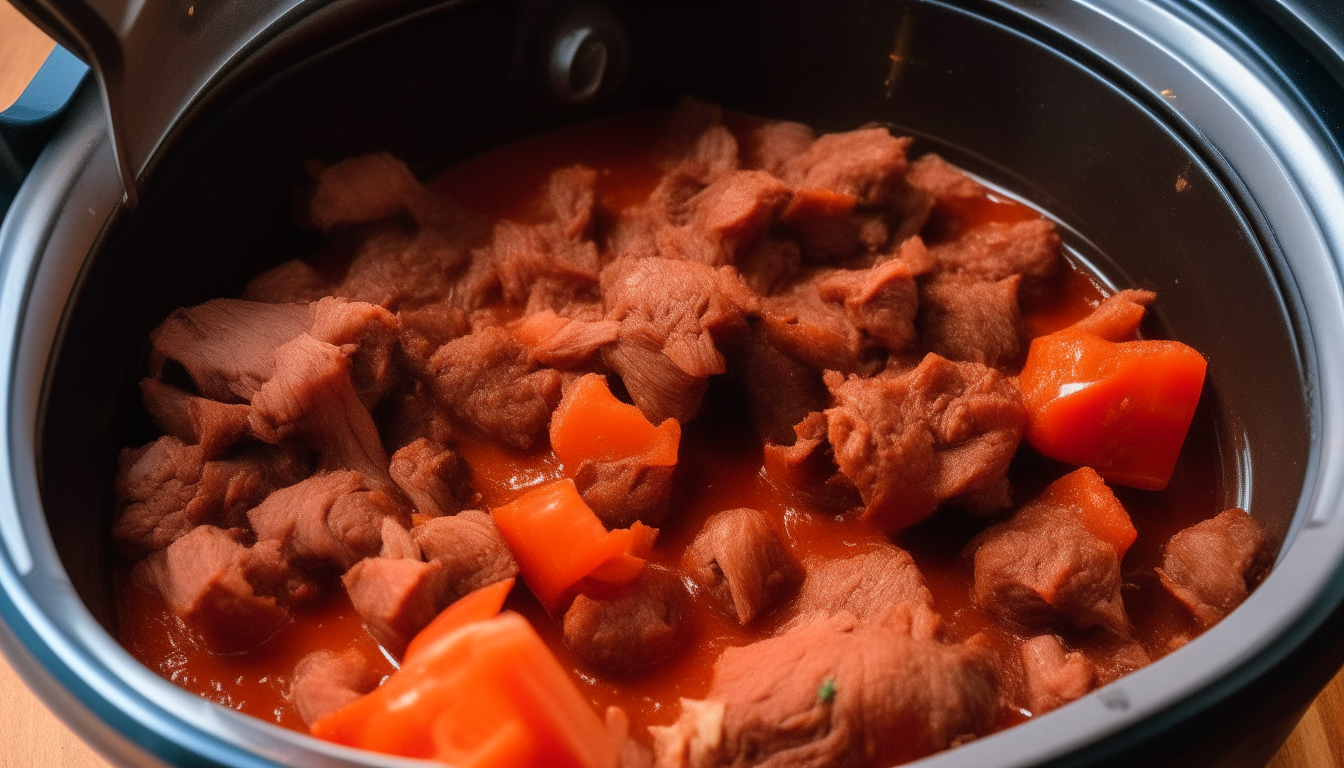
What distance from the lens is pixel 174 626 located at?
6.17 feet

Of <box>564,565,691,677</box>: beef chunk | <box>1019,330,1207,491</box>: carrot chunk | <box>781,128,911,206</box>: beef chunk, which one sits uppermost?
<box>781,128,911,206</box>: beef chunk

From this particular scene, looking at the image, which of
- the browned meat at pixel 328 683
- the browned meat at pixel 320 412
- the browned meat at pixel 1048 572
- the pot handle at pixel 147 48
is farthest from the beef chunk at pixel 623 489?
the pot handle at pixel 147 48

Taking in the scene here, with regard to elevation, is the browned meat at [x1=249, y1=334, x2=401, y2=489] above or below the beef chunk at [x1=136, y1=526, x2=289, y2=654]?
above

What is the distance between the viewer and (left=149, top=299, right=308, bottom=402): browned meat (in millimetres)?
2053

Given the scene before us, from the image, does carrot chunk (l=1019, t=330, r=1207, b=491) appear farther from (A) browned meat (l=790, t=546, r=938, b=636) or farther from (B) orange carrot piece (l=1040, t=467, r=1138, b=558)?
(A) browned meat (l=790, t=546, r=938, b=636)

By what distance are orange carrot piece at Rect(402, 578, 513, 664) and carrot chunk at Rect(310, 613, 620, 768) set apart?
13 cm

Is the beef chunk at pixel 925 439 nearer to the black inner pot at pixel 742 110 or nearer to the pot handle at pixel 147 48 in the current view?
the black inner pot at pixel 742 110

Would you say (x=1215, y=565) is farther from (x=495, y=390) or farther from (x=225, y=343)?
(x=225, y=343)

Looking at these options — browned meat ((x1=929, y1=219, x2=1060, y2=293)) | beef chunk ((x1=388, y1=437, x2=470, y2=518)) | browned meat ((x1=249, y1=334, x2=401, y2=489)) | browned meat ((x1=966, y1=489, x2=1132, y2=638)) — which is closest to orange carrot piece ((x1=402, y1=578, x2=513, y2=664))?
beef chunk ((x1=388, y1=437, x2=470, y2=518))

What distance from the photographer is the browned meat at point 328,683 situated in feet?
5.38

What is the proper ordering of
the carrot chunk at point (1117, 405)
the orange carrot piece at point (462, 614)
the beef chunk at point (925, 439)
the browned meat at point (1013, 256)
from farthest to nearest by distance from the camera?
the browned meat at point (1013, 256), the carrot chunk at point (1117, 405), the beef chunk at point (925, 439), the orange carrot piece at point (462, 614)

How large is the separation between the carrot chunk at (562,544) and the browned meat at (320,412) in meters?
0.32

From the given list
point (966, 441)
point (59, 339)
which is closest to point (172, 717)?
point (59, 339)

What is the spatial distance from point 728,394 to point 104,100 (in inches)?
52.7
